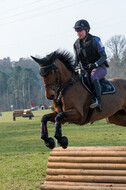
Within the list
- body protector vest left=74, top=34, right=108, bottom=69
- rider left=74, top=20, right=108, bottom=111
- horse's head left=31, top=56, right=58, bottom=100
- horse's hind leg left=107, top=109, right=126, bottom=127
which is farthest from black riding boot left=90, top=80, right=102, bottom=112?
horse's hind leg left=107, top=109, right=126, bottom=127

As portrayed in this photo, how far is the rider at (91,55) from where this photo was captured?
734 cm

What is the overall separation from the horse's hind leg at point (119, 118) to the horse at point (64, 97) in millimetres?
487

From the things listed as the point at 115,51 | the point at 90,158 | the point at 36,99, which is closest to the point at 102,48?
the point at 90,158

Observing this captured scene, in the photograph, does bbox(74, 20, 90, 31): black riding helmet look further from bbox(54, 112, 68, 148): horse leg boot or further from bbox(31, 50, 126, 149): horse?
bbox(54, 112, 68, 148): horse leg boot

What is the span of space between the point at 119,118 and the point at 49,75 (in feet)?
7.92

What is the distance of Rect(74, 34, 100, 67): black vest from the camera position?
7402 mm

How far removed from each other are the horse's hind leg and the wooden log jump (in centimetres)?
167

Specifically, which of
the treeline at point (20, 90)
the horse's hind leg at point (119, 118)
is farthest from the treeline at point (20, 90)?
the horse's hind leg at point (119, 118)

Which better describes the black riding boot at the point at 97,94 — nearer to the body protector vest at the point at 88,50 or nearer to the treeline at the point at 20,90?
the body protector vest at the point at 88,50

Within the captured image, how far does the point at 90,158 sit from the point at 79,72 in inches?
71.7

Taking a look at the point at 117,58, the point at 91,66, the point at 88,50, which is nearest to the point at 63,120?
the point at 91,66

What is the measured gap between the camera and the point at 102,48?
294 inches

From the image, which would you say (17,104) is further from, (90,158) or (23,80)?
(90,158)

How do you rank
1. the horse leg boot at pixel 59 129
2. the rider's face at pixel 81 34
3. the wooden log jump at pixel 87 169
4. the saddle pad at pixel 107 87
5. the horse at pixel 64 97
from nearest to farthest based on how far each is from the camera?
the wooden log jump at pixel 87 169, the horse leg boot at pixel 59 129, the horse at pixel 64 97, the rider's face at pixel 81 34, the saddle pad at pixel 107 87
